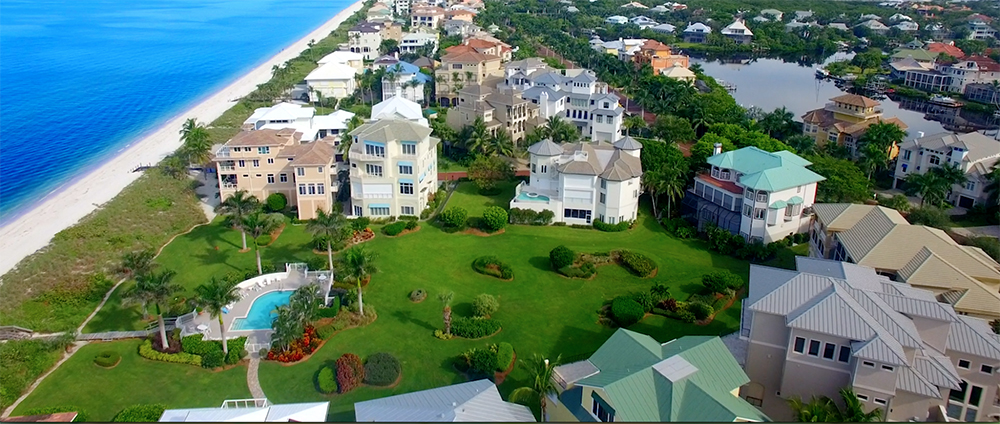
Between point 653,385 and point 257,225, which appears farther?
point 257,225

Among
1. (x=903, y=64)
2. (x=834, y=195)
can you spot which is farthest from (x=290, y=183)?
(x=903, y=64)

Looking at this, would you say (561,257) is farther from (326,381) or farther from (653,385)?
(653,385)

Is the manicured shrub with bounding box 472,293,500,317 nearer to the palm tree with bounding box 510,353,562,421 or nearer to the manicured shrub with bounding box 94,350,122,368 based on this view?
the palm tree with bounding box 510,353,562,421

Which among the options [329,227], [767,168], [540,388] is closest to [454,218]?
[329,227]

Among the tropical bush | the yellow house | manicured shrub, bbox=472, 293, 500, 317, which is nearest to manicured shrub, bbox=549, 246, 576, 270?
manicured shrub, bbox=472, 293, 500, 317

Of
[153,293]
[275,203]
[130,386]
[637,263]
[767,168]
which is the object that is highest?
[767,168]

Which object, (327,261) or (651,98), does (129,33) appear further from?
(327,261)

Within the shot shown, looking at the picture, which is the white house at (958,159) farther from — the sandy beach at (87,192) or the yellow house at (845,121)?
the sandy beach at (87,192)
